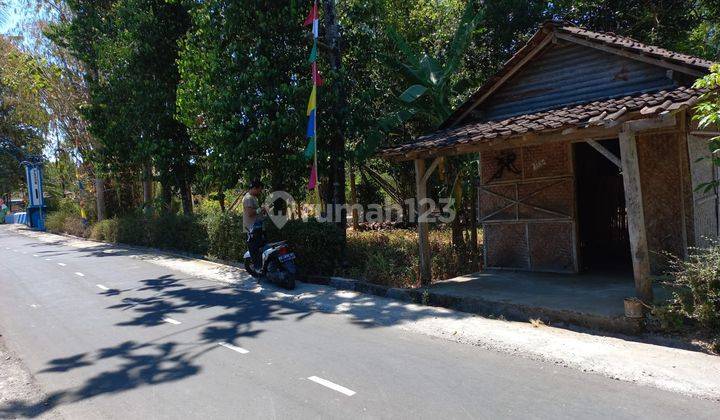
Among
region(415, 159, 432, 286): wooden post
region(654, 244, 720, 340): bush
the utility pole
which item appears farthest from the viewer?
the utility pole

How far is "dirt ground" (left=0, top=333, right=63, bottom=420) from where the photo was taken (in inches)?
182

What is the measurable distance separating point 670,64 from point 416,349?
6.06 metres

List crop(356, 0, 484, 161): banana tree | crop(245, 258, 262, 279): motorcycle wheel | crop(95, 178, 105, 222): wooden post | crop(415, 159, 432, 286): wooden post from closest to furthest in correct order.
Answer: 1. crop(415, 159, 432, 286): wooden post
2. crop(245, 258, 262, 279): motorcycle wheel
3. crop(356, 0, 484, 161): banana tree
4. crop(95, 178, 105, 222): wooden post

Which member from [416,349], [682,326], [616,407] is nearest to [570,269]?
[682,326]

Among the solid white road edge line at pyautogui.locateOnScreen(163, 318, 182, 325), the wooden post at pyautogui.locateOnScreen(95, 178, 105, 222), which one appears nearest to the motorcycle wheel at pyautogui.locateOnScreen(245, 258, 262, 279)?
the solid white road edge line at pyautogui.locateOnScreen(163, 318, 182, 325)

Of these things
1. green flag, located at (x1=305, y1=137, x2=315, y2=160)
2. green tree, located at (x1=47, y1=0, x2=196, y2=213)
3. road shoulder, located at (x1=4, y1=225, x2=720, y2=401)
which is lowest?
road shoulder, located at (x1=4, y1=225, x2=720, y2=401)

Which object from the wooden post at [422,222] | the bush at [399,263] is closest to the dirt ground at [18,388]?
the bush at [399,263]

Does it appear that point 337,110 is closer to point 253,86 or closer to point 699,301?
point 253,86

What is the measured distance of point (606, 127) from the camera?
21.0 feet

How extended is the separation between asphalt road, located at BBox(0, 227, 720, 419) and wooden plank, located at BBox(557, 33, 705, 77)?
17.6 feet

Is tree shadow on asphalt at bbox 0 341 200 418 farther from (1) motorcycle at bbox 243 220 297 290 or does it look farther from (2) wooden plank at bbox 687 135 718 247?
(2) wooden plank at bbox 687 135 718 247

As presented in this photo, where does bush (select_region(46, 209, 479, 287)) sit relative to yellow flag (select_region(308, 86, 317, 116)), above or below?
below

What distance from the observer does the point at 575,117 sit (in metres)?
6.98

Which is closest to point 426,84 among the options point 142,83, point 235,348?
point 235,348
